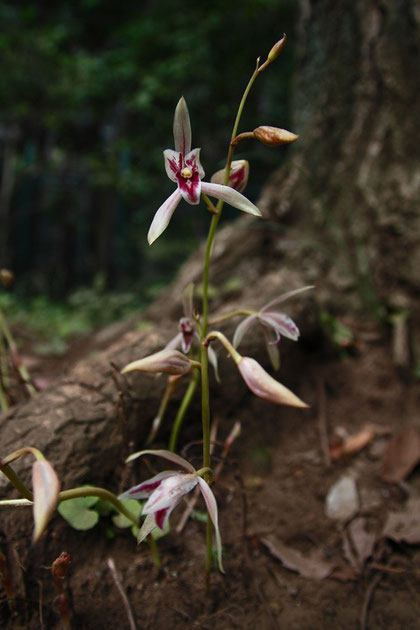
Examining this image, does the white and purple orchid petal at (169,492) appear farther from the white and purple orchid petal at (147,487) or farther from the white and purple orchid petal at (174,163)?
the white and purple orchid petal at (174,163)

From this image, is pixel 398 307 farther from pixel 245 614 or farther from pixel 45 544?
pixel 45 544

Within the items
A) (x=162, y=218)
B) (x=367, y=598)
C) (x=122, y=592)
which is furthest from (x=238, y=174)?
(x=367, y=598)

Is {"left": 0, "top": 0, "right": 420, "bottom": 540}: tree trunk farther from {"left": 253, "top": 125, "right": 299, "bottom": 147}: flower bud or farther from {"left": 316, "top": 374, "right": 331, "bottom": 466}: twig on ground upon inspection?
{"left": 253, "top": 125, "right": 299, "bottom": 147}: flower bud

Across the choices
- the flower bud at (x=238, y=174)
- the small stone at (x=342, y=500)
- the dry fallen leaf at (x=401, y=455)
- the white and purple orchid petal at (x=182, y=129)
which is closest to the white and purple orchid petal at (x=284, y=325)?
the flower bud at (x=238, y=174)

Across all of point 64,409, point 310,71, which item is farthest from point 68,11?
point 64,409

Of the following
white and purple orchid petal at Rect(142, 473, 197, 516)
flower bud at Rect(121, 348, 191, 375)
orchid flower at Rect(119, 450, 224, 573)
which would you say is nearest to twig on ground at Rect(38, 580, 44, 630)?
orchid flower at Rect(119, 450, 224, 573)
